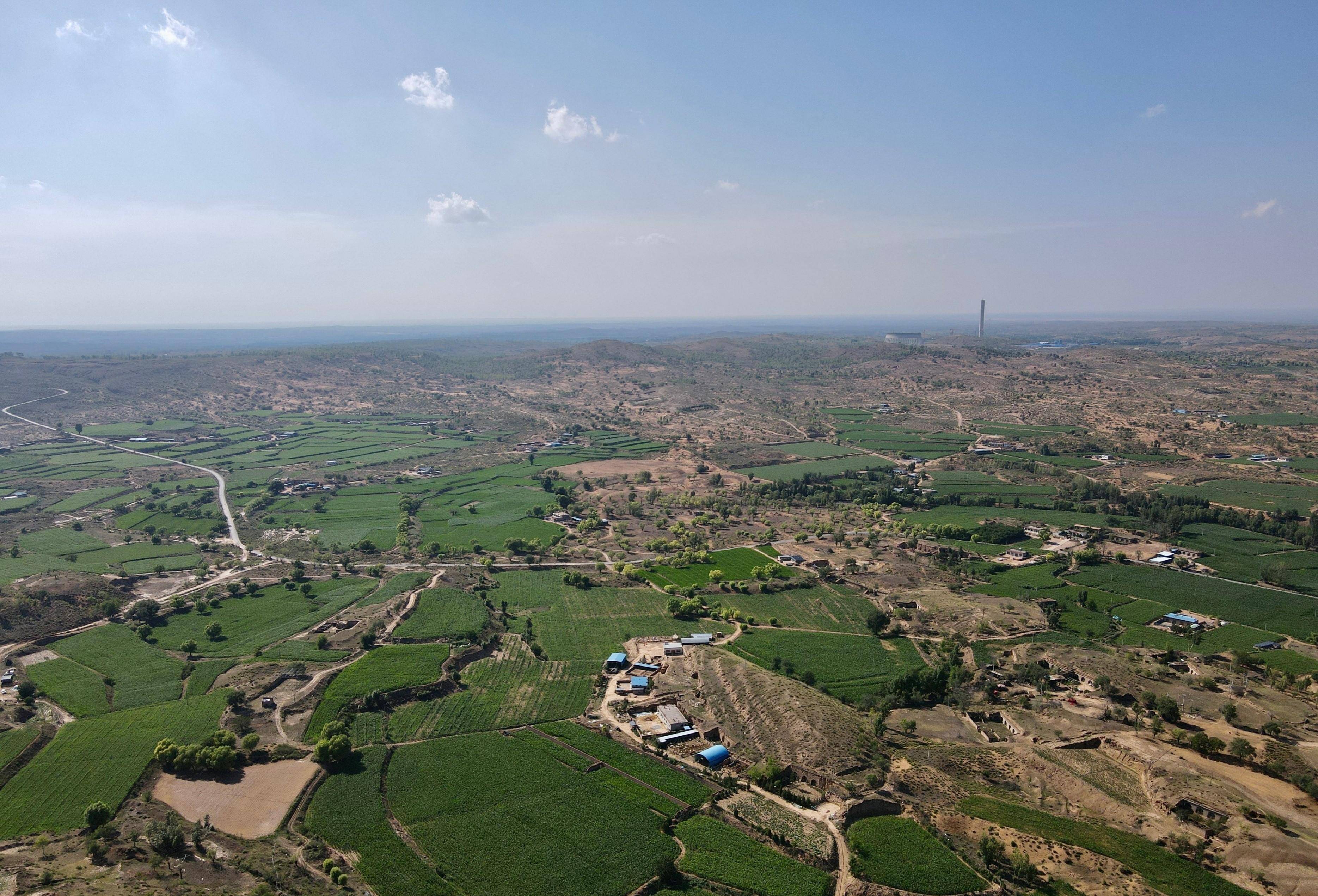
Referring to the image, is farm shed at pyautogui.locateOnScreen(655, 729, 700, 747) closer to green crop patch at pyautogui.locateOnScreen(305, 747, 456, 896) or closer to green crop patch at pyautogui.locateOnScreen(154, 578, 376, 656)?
green crop patch at pyautogui.locateOnScreen(305, 747, 456, 896)

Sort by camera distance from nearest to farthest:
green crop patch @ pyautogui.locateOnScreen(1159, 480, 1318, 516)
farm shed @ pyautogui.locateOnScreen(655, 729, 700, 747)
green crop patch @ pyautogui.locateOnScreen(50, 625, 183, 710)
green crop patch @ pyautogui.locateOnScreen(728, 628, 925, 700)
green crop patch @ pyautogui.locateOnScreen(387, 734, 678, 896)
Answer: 1. green crop patch @ pyautogui.locateOnScreen(387, 734, 678, 896)
2. farm shed @ pyautogui.locateOnScreen(655, 729, 700, 747)
3. green crop patch @ pyautogui.locateOnScreen(50, 625, 183, 710)
4. green crop patch @ pyautogui.locateOnScreen(728, 628, 925, 700)
5. green crop patch @ pyautogui.locateOnScreen(1159, 480, 1318, 516)

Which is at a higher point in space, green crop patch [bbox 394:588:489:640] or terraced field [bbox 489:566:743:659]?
green crop patch [bbox 394:588:489:640]

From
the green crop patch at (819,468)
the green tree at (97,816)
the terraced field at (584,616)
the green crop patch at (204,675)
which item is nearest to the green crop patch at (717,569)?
the terraced field at (584,616)

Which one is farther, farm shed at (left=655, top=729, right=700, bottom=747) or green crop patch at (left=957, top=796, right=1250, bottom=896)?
farm shed at (left=655, top=729, right=700, bottom=747)

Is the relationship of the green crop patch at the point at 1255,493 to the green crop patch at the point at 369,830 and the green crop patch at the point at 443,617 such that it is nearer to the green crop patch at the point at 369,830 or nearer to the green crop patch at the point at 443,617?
the green crop patch at the point at 443,617

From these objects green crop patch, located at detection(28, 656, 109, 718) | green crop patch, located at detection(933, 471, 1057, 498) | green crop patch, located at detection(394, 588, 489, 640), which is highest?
green crop patch, located at detection(933, 471, 1057, 498)

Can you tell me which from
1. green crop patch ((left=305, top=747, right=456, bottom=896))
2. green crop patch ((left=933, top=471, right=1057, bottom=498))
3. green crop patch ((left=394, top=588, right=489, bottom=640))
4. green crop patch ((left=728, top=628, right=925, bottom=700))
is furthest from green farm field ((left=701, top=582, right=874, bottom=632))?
green crop patch ((left=933, top=471, right=1057, bottom=498))

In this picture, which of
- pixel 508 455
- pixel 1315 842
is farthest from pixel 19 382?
pixel 1315 842

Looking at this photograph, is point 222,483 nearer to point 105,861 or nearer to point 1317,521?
point 105,861

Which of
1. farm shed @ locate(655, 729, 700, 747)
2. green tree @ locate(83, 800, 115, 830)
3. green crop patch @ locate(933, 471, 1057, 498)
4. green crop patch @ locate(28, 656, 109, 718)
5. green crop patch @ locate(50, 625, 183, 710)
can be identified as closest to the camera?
green tree @ locate(83, 800, 115, 830)
